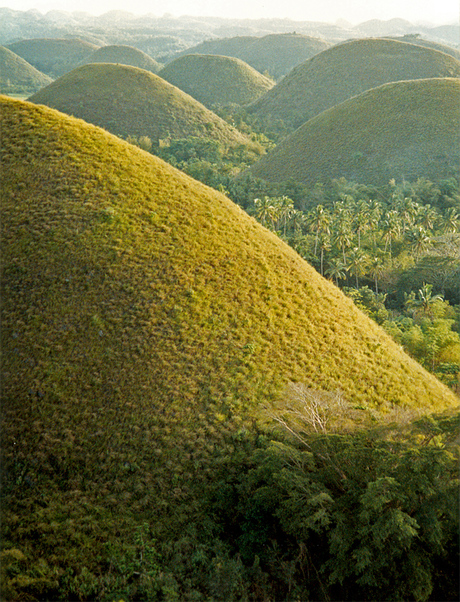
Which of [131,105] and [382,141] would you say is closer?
[382,141]

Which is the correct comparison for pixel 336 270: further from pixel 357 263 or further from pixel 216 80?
pixel 216 80

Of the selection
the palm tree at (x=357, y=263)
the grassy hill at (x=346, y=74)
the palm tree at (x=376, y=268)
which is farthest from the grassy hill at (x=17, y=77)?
the palm tree at (x=376, y=268)

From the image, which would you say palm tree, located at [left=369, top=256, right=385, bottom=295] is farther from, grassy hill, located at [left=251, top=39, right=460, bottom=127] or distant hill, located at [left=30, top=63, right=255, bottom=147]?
grassy hill, located at [left=251, top=39, right=460, bottom=127]

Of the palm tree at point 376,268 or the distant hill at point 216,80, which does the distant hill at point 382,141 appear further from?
the distant hill at point 216,80

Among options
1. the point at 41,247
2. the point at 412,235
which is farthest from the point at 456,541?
the point at 412,235

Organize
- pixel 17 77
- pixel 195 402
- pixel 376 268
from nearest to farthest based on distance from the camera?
pixel 195 402
pixel 376 268
pixel 17 77

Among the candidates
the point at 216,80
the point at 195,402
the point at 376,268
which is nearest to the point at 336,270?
the point at 376,268
